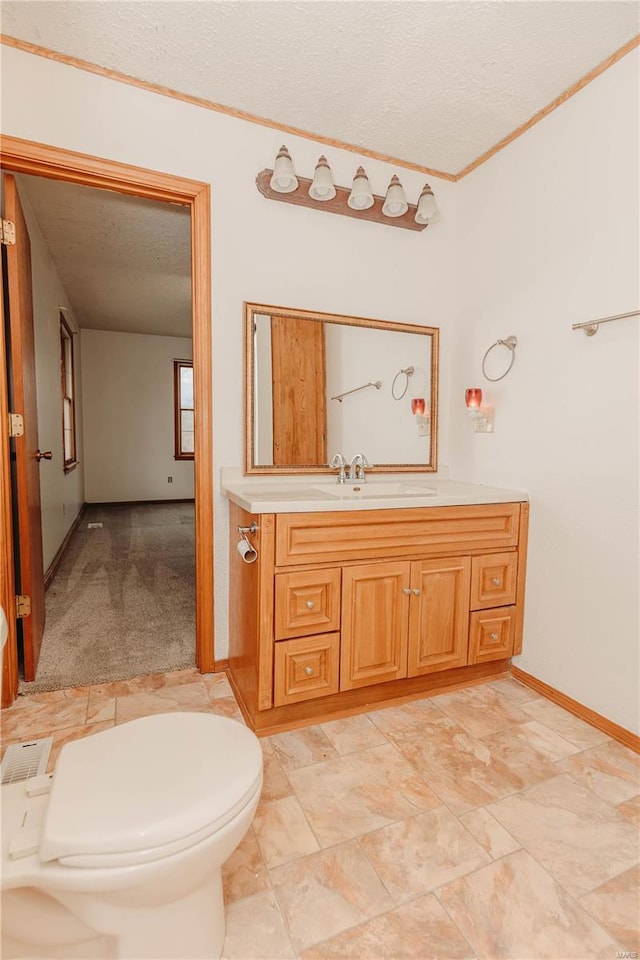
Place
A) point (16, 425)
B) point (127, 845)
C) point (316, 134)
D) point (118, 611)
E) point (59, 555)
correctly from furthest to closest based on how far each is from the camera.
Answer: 1. point (59, 555)
2. point (118, 611)
3. point (316, 134)
4. point (16, 425)
5. point (127, 845)

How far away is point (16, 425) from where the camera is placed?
1941 mm

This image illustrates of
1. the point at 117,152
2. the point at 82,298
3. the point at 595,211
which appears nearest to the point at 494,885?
the point at 595,211

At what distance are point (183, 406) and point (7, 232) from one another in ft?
17.1

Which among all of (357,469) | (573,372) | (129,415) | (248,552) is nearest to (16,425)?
(248,552)

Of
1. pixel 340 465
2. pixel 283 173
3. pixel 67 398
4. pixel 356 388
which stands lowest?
pixel 340 465

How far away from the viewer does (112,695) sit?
6.58 feet

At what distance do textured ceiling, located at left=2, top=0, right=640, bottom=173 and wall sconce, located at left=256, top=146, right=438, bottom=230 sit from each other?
0.25 meters

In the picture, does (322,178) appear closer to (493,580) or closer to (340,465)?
(340,465)

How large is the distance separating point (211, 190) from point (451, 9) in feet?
3.52

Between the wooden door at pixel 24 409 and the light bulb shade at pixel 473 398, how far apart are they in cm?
202

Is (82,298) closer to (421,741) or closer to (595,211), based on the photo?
(595,211)

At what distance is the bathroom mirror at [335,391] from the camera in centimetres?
218

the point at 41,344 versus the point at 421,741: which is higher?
the point at 41,344

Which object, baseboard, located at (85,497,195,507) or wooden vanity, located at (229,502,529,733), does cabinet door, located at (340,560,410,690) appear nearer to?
wooden vanity, located at (229,502,529,733)
